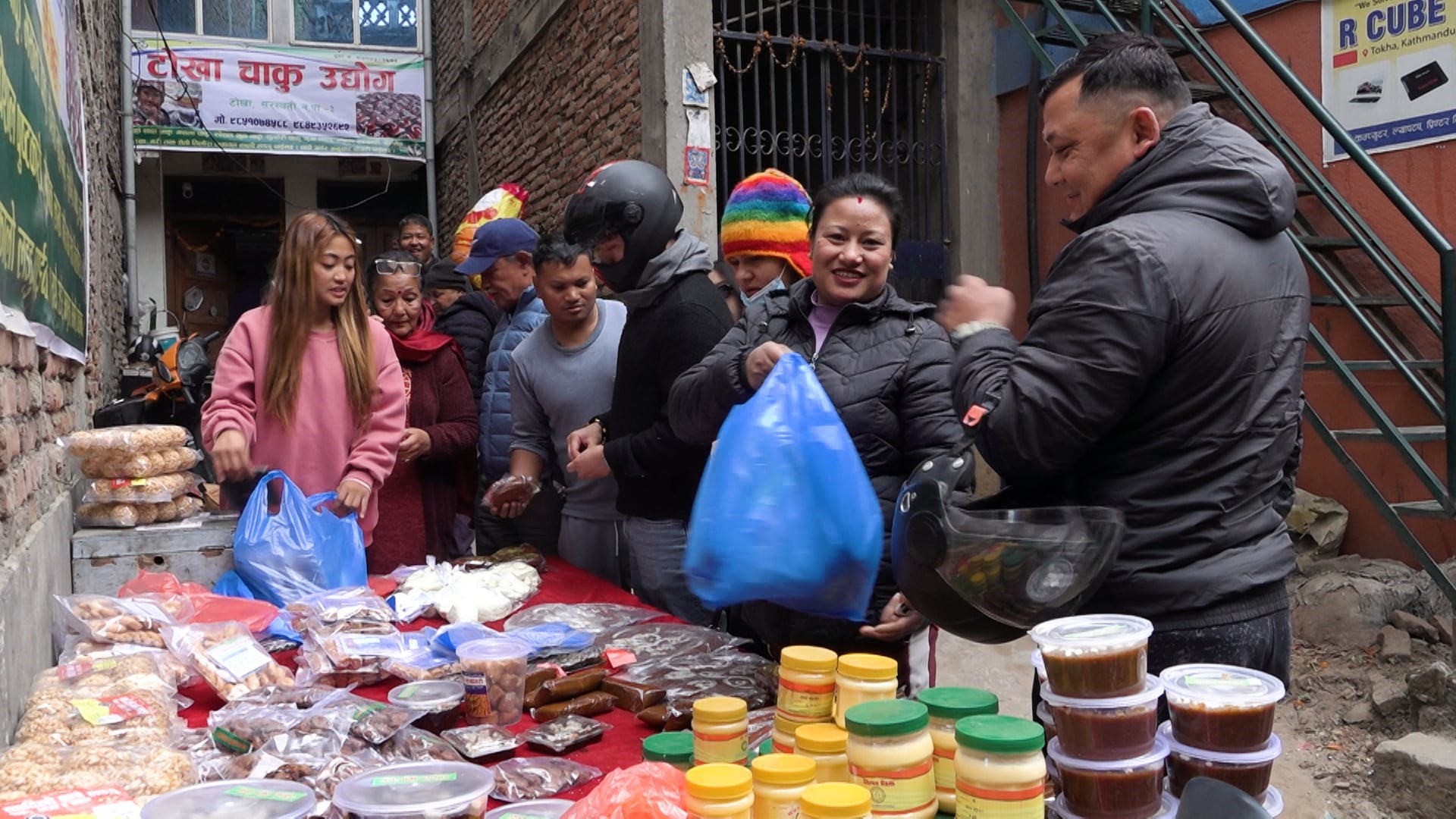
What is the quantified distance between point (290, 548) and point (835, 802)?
2.21 meters

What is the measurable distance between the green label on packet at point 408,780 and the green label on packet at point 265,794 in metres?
0.10

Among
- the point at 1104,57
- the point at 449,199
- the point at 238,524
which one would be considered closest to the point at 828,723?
the point at 1104,57

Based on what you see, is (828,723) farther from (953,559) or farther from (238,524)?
(238,524)

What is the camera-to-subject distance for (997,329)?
5.80ft

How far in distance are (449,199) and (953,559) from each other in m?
12.4

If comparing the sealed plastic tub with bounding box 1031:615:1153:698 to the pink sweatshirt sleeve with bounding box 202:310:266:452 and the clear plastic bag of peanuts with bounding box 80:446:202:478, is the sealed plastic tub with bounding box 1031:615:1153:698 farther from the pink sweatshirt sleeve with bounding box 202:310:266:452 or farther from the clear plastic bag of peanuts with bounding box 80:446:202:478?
the clear plastic bag of peanuts with bounding box 80:446:202:478

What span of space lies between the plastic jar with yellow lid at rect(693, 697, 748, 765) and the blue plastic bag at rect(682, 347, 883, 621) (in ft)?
1.37

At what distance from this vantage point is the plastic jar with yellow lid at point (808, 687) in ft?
4.93

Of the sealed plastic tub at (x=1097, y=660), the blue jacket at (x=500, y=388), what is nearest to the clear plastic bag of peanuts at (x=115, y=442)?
the blue jacket at (x=500, y=388)

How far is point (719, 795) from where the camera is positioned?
1122 millimetres

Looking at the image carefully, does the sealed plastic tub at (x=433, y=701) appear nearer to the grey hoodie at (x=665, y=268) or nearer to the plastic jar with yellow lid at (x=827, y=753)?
the plastic jar with yellow lid at (x=827, y=753)

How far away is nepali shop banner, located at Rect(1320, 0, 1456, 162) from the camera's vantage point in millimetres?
4695

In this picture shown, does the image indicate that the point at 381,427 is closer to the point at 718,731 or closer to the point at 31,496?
the point at 31,496

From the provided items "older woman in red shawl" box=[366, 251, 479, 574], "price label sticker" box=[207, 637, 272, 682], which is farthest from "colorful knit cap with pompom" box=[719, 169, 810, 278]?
"price label sticker" box=[207, 637, 272, 682]
